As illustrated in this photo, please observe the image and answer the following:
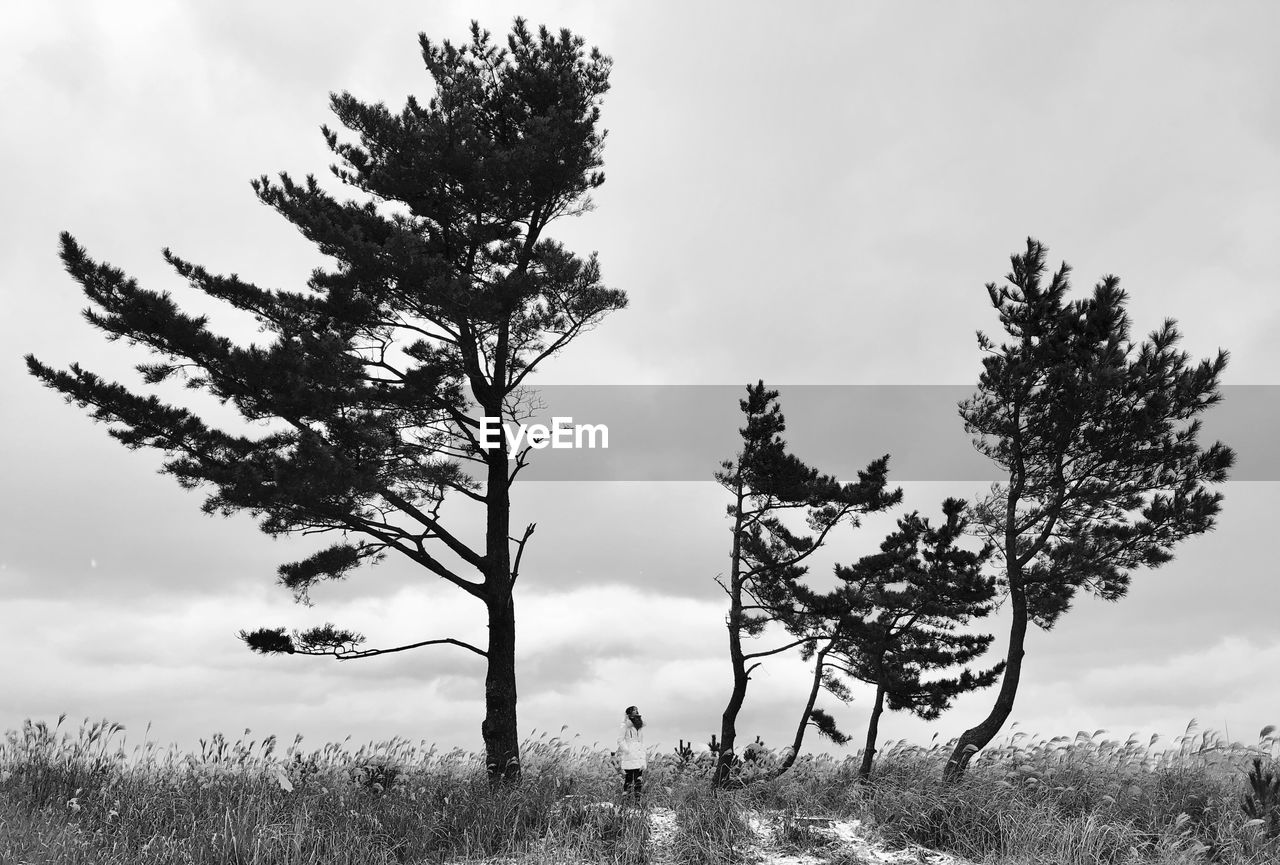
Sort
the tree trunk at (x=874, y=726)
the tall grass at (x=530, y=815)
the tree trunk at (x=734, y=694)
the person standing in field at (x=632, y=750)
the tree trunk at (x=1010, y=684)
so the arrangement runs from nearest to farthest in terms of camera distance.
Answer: the tall grass at (x=530, y=815) → the person standing in field at (x=632, y=750) → the tree trunk at (x=1010, y=684) → the tree trunk at (x=734, y=694) → the tree trunk at (x=874, y=726)

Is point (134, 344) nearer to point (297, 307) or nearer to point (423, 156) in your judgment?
point (297, 307)

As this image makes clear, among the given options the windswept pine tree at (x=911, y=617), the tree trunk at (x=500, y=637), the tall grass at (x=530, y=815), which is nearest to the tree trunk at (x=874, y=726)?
the windswept pine tree at (x=911, y=617)

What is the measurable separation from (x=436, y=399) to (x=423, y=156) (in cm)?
417

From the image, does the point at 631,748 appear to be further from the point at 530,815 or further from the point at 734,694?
the point at 734,694

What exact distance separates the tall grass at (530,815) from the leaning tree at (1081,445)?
5.33 metres

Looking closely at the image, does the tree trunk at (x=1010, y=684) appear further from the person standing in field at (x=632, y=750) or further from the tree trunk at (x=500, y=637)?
the tree trunk at (x=500, y=637)

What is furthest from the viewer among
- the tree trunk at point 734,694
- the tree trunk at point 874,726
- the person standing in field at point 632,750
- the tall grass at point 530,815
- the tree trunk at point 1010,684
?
the tree trunk at point 874,726

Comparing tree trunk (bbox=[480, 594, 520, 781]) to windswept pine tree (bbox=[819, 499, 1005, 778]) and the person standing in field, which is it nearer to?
the person standing in field

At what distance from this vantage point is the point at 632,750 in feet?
45.3

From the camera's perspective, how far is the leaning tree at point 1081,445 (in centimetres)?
1853

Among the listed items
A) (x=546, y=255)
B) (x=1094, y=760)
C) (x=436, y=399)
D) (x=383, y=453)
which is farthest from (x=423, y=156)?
(x=1094, y=760)

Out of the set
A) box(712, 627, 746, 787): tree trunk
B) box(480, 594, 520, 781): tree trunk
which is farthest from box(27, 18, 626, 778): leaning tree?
box(712, 627, 746, 787): tree trunk

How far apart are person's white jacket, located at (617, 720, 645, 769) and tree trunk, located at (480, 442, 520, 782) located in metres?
1.64

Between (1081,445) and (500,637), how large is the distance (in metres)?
12.1
